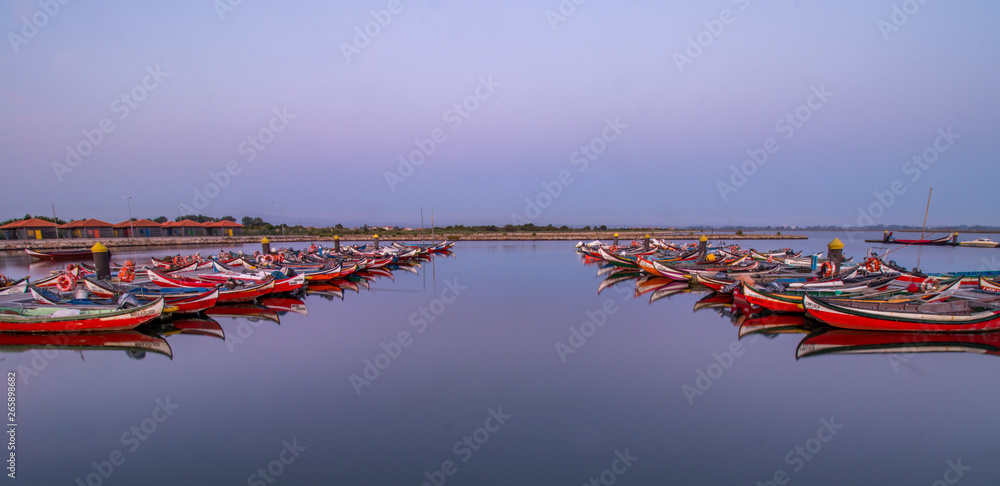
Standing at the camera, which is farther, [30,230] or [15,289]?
[30,230]

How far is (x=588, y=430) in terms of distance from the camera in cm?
620

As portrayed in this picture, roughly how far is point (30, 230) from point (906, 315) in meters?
59.1

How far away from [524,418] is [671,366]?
4.19 metres

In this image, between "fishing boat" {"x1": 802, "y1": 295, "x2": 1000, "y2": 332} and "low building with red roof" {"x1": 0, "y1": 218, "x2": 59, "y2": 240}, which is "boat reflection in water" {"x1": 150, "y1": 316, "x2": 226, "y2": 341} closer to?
"fishing boat" {"x1": 802, "y1": 295, "x2": 1000, "y2": 332}

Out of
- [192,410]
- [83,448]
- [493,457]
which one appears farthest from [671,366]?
[83,448]

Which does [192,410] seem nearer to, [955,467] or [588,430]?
[588,430]

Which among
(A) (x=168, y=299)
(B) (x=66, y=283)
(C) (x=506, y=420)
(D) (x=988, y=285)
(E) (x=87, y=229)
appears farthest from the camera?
(E) (x=87, y=229)

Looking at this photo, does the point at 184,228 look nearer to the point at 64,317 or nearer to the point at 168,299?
the point at 168,299

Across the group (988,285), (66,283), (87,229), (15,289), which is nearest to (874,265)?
(988,285)

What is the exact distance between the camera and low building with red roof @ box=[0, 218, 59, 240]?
122ft

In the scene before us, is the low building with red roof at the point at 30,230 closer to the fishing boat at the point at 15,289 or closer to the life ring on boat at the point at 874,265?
the fishing boat at the point at 15,289

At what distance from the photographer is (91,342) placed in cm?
998

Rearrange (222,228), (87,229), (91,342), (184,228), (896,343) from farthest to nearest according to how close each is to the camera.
A: (222,228)
(184,228)
(87,229)
(896,343)
(91,342)

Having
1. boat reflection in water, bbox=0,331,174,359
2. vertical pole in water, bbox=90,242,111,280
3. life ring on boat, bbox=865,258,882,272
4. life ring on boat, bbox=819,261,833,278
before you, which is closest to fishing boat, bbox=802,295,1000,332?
life ring on boat, bbox=819,261,833,278
